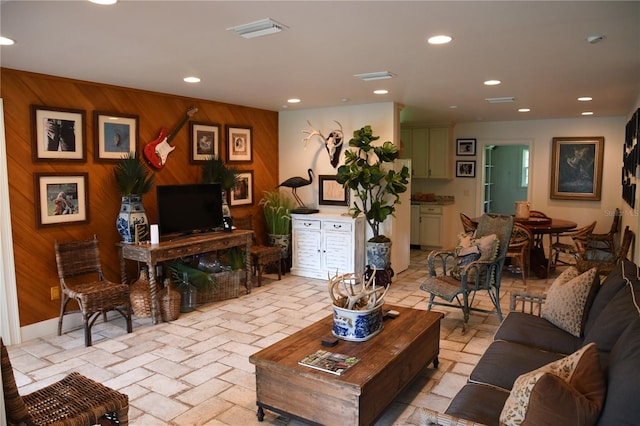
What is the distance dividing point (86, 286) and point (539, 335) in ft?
12.7

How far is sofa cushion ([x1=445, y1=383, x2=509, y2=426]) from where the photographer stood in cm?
200

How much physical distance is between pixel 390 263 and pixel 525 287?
1.77m

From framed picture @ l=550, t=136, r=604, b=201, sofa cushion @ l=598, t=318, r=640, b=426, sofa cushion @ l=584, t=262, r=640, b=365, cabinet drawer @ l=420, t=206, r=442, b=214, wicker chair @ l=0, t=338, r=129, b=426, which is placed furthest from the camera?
cabinet drawer @ l=420, t=206, r=442, b=214

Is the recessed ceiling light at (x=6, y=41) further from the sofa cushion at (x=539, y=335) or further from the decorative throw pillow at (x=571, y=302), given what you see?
the decorative throw pillow at (x=571, y=302)

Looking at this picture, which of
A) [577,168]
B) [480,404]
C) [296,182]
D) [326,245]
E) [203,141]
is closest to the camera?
[480,404]

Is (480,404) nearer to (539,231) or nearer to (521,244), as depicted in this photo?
(521,244)

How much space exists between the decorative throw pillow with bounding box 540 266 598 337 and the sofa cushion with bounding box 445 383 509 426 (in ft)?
3.46

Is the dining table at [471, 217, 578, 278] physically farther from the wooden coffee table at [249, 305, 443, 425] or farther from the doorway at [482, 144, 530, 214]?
the wooden coffee table at [249, 305, 443, 425]

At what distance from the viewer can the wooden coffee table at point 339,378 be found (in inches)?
96.9

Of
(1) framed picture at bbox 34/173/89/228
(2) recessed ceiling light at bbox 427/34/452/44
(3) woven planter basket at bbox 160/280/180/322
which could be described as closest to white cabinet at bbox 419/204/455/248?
(3) woven planter basket at bbox 160/280/180/322

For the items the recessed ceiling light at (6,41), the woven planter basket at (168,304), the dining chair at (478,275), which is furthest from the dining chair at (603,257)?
the recessed ceiling light at (6,41)

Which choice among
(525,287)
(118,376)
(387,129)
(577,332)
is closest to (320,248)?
(387,129)

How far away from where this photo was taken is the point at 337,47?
3209 mm

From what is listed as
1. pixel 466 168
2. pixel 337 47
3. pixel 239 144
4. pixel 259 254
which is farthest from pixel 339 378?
pixel 466 168
